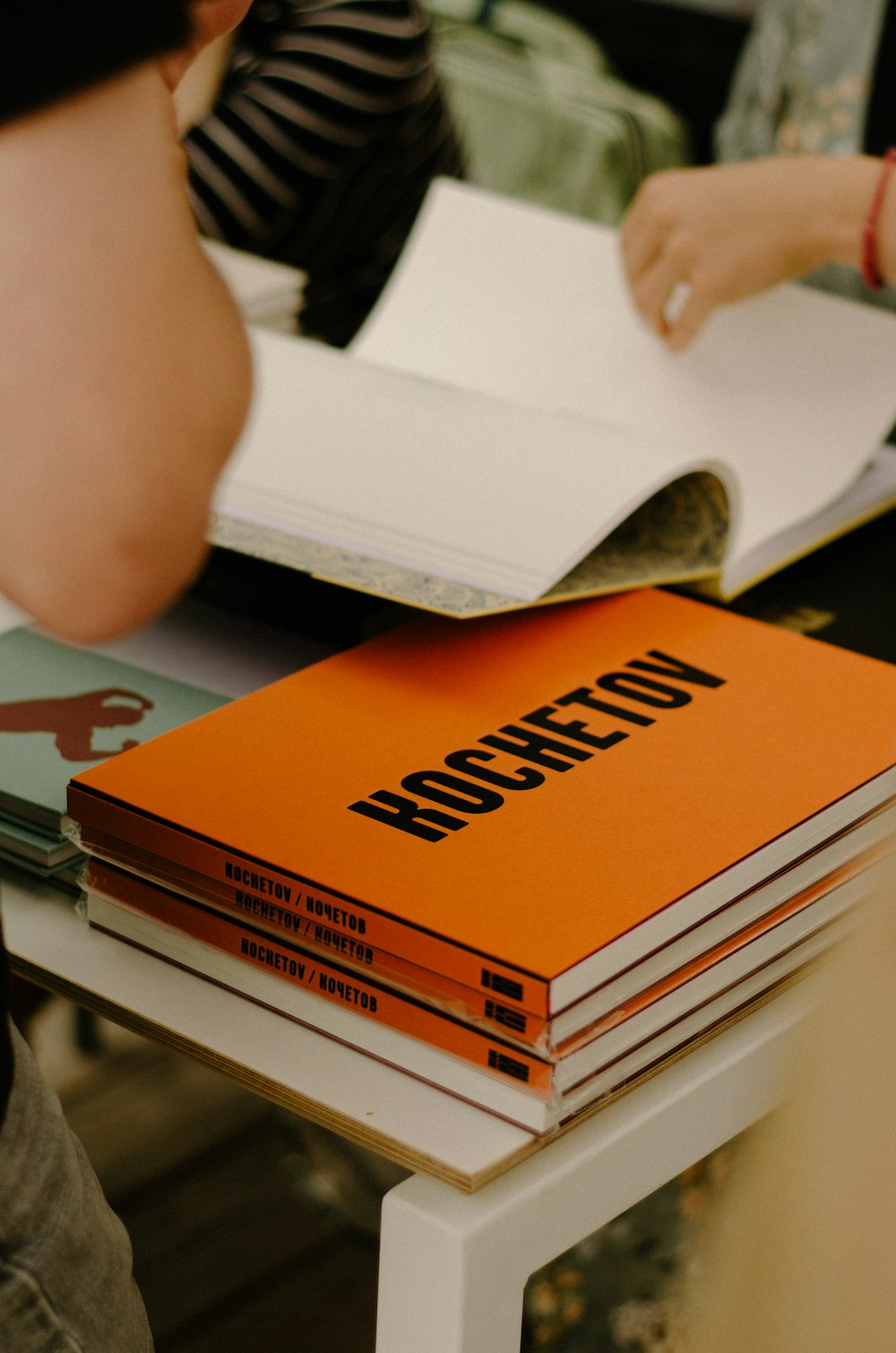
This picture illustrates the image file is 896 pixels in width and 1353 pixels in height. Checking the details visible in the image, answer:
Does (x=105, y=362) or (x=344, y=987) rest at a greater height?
(x=105, y=362)

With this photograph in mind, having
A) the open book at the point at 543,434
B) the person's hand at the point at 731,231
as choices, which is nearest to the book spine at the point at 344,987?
the open book at the point at 543,434

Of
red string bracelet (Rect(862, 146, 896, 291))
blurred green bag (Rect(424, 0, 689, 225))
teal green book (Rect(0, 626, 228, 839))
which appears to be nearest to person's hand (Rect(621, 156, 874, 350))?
red string bracelet (Rect(862, 146, 896, 291))

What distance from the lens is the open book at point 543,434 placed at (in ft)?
2.17

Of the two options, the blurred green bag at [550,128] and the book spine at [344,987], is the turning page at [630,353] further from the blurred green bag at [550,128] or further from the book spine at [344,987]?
the blurred green bag at [550,128]

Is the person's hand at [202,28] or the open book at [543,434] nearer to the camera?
the person's hand at [202,28]

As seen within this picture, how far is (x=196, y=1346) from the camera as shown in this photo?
45.8 inches

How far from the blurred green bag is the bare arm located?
6.26 ft

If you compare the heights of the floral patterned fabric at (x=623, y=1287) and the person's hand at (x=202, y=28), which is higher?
the person's hand at (x=202, y=28)

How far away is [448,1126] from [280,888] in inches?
3.8

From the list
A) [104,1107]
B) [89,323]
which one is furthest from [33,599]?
[104,1107]

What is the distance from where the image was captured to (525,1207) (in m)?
0.46

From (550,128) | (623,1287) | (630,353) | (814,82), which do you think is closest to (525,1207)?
(623,1287)

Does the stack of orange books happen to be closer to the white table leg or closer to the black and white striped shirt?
the white table leg

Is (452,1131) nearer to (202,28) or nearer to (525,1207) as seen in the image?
(525,1207)
